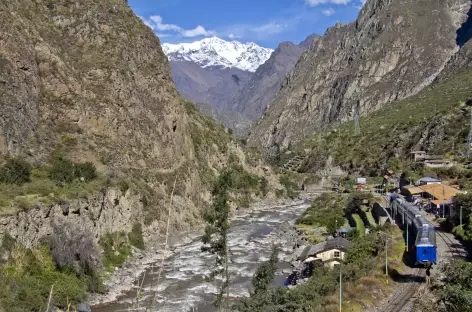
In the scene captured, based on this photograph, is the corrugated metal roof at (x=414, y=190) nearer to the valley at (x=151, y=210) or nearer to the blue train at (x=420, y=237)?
the valley at (x=151, y=210)

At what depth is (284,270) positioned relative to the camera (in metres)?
46.6

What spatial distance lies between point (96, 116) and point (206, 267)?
949 inches

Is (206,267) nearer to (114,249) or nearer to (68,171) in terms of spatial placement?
(114,249)

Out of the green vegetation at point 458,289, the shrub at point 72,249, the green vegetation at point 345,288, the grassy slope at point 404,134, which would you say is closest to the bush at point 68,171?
the shrub at point 72,249

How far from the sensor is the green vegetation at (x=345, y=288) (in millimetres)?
25531

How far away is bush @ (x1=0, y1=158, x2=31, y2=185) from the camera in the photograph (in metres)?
43.9

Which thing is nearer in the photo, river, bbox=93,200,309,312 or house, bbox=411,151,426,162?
river, bbox=93,200,309,312

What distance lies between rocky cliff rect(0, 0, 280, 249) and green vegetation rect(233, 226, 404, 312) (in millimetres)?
19463

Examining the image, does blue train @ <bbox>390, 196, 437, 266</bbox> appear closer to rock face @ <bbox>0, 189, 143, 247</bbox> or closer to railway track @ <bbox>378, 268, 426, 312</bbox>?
railway track @ <bbox>378, 268, 426, 312</bbox>

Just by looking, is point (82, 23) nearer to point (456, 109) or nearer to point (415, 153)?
point (415, 153)

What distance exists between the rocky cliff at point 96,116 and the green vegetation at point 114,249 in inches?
37.9

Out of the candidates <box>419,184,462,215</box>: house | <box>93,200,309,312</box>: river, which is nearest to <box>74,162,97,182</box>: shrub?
<box>93,200,309,312</box>: river

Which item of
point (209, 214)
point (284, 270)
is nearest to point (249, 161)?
point (284, 270)

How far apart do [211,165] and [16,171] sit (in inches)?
1901
